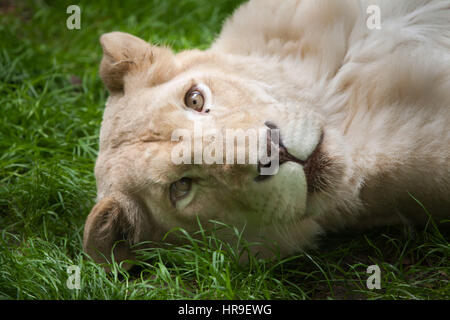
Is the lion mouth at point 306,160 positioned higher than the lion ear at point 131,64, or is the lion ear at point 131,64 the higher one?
the lion ear at point 131,64

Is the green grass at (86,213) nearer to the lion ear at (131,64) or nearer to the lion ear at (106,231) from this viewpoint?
the lion ear at (106,231)

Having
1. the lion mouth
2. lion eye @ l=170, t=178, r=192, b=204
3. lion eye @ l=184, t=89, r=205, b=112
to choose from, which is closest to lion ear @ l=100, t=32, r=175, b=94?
lion eye @ l=184, t=89, r=205, b=112

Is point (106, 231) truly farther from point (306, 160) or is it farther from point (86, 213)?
point (306, 160)

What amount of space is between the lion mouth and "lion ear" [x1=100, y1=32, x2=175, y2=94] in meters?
1.17

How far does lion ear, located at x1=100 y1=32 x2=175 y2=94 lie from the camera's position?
161 inches

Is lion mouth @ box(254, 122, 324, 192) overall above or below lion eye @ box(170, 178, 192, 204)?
above

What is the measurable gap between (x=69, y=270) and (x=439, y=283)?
2.44 metres

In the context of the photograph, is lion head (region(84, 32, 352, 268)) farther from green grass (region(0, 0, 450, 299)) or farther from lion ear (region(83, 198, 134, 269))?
green grass (region(0, 0, 450, 299))

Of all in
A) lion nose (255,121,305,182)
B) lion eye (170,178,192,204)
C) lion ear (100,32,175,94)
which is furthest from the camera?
lion ear (100,32,175,94)

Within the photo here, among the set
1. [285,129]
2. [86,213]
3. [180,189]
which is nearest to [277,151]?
[285,129]

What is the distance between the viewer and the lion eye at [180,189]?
3.48 m

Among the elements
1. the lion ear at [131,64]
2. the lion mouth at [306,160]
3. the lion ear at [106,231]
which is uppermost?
the lion ear at [131,64]

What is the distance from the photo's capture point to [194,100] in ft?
11.8

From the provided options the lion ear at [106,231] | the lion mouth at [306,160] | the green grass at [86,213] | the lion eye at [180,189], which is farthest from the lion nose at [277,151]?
the lion ear at [106,231]
